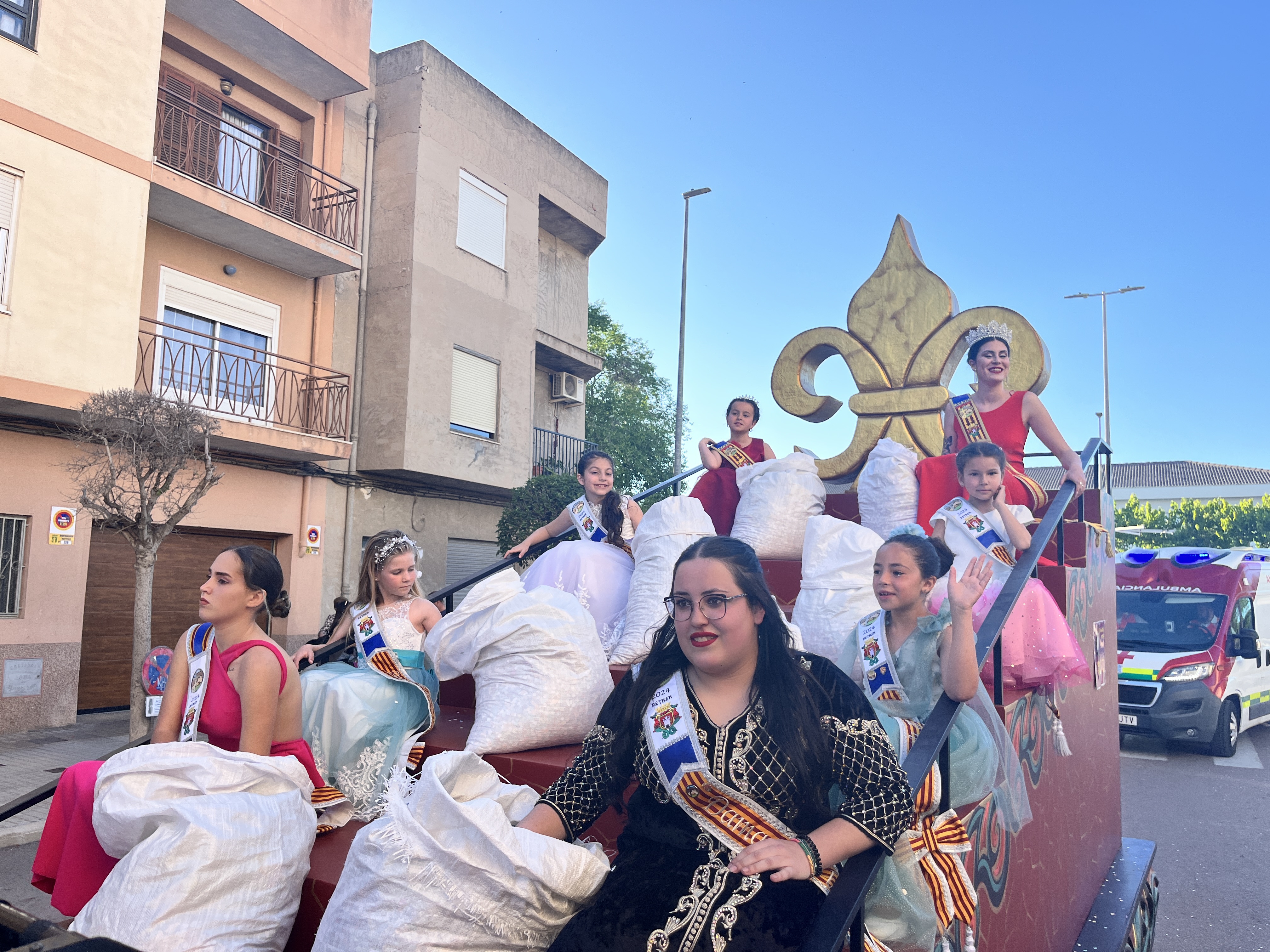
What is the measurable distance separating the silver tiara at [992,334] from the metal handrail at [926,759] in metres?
1.51

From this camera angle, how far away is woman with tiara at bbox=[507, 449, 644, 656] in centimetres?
498

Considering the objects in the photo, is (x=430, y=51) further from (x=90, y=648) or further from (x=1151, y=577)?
(x=1151, y=577)

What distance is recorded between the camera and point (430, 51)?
49.9ft

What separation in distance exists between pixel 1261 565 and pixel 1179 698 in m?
3.62

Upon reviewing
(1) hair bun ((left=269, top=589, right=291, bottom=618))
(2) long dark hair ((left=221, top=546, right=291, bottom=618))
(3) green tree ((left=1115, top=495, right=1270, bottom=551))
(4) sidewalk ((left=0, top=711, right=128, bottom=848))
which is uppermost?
(3) green tree ((left=1115, top=495, right=1270, bottom=551))

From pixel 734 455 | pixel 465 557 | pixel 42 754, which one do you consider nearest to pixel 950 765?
pixel 734 455

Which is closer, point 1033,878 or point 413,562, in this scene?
point 1033,878

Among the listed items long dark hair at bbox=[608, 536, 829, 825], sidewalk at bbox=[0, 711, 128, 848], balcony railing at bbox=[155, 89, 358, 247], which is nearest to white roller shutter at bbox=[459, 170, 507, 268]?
balcony railing at bbox=[155, 89, 358, 247]

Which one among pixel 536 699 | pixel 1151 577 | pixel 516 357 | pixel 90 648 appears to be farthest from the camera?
pixel 516 357

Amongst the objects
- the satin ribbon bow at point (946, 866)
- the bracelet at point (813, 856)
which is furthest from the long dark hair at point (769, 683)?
the satin ribbon bow at point (946, 866)

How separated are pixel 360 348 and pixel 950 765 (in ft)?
44.7

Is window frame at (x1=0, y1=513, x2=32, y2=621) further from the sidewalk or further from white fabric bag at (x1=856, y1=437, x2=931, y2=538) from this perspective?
white fabric bag at (x1=856, y1=437, x2=931, y2=538)

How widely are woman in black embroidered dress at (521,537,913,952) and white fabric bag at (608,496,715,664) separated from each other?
6.71 ft

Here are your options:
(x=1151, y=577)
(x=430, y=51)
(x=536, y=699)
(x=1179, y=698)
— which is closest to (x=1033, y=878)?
(x=536, y=699)
